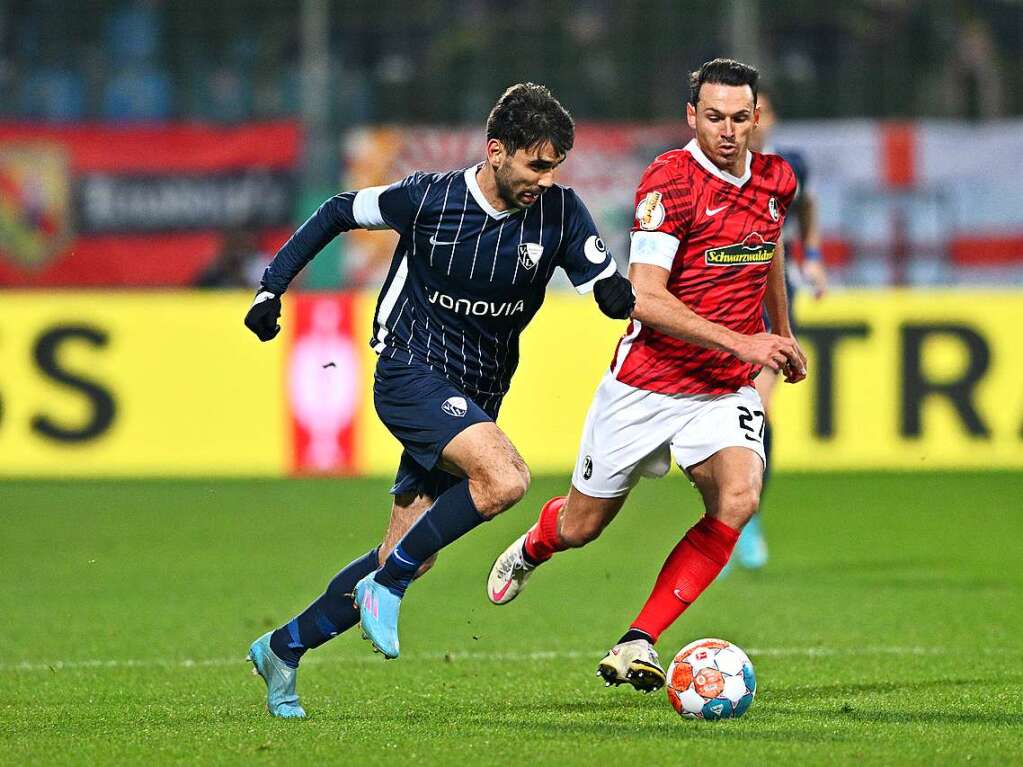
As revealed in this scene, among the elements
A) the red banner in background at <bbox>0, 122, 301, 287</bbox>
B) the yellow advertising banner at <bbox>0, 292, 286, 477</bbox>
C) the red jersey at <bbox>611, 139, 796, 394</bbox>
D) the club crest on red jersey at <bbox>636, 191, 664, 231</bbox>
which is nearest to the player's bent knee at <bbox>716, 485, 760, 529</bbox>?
the red jersey at <bbox>611, 139, 796, 394</bbox>

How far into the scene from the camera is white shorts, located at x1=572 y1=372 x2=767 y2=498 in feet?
20.8

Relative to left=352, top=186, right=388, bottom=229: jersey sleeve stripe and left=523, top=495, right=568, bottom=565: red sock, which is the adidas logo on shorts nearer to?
left=352, top=186, right=388, bottom=229: jersey sleeve stripe

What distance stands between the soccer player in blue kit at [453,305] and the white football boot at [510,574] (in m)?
0.81

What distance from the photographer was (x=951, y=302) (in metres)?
14.4

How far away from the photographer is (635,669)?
5.87 m

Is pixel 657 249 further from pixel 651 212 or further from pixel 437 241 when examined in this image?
pixel 437 241

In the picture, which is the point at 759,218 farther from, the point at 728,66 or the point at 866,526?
the point at 866,526

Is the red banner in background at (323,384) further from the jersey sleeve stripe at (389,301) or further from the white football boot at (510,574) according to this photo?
the jersey sleeve stripe at (389,301)

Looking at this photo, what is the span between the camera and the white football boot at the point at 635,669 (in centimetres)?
588

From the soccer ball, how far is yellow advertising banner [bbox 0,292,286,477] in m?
8.62

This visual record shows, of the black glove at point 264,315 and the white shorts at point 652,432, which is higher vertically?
the black glove at point 264,315

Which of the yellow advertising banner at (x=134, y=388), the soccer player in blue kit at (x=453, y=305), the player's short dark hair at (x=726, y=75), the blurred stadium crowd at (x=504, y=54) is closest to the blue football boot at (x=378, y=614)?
the soccer player in blue kit at (x=453, y=305)

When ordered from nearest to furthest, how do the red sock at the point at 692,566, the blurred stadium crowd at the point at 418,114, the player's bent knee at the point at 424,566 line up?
the player's bent knee at the point at 424,566, the red sock at the point at 692,566, the blurred stadium crowd at the point at 418,114

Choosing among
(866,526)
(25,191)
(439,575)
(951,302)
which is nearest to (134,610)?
(439,575)
